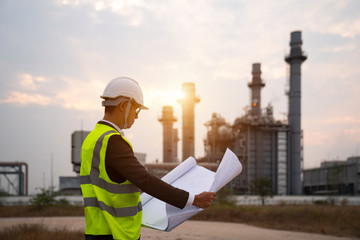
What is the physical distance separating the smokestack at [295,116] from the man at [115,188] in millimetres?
43683

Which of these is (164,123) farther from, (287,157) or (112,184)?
(112,184)

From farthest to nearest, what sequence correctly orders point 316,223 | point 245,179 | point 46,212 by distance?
point 245,179, point 46,212, point 316,223

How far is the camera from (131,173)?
1898 mm

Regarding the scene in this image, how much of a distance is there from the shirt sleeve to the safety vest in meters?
0.03

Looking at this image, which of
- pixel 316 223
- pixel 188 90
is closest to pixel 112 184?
pixel 316 223

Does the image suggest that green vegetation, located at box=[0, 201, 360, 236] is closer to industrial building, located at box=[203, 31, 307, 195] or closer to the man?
the man

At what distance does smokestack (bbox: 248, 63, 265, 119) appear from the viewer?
155ft

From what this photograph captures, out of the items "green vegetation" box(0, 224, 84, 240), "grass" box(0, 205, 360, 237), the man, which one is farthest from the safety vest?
"grass" box(0, 205, 360, 237)

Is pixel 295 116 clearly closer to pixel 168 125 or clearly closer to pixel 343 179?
pixel 343 179

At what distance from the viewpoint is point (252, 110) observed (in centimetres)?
4741

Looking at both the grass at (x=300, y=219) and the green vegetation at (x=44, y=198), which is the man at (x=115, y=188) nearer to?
the grass at (x=300, y=219)

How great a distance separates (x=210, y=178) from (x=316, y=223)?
1203cm

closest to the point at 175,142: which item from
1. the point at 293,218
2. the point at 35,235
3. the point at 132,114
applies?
the point at 293,218

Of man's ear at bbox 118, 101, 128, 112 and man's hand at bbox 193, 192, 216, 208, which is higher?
man's ear at bbox 118, 101, 128, 112
